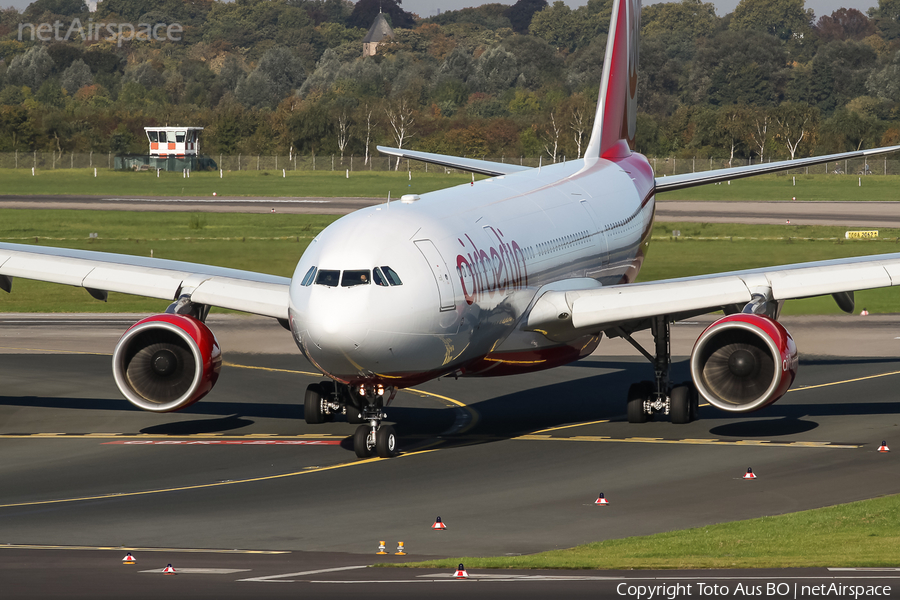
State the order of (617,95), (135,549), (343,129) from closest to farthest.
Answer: (135,549)
(617,95)
(343,129)

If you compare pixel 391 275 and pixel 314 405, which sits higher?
pixel 391 275

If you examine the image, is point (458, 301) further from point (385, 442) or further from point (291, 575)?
point (291, 575)

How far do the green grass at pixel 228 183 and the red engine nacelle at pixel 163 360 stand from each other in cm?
8674

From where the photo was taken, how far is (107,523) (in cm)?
2130

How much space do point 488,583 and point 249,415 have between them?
17879mm

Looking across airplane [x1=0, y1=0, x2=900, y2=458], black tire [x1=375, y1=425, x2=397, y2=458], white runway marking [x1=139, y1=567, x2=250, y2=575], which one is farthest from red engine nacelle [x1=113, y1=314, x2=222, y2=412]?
white runway marking [x1=139, y1=567, x2=250, y2=575]

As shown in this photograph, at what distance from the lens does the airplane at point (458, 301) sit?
2408cm

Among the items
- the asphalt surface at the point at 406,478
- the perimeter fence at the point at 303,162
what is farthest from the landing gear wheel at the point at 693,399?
the perimeter fence at the point at 303,162

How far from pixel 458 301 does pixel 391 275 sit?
1741 millimetres

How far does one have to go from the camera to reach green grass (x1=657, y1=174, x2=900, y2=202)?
388 feet

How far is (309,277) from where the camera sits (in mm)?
24312

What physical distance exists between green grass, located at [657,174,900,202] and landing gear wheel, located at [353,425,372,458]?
Answer: 91.7 m

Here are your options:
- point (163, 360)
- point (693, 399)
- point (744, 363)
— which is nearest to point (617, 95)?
point (693, 399)

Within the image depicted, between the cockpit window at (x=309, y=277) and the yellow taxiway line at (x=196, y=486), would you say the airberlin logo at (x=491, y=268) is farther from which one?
the yellow taxiway line at (x=196, y=486)
